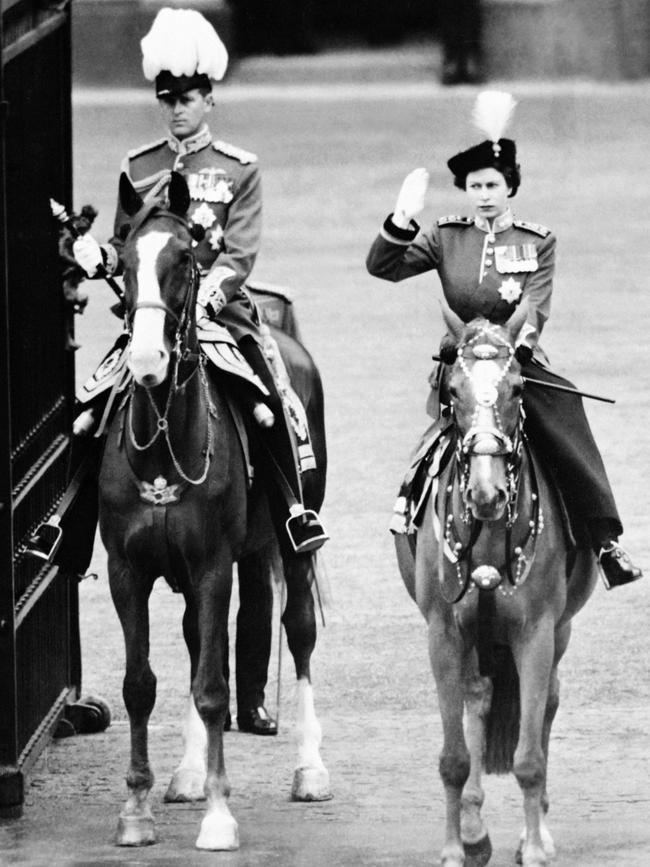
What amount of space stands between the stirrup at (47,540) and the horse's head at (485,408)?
1720 millimetres

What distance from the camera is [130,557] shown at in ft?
29.0

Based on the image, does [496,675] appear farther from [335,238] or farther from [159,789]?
[335,238]

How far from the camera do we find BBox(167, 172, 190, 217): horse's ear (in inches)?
339

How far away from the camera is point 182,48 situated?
30.5ft

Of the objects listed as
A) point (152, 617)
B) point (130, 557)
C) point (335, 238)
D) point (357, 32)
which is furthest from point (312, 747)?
point (357, 32)

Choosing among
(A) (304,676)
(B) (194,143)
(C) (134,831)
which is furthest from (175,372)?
(A) (304,676)

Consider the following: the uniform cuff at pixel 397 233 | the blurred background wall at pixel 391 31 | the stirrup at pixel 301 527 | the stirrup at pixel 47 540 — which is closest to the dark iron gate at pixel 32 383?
the stirrup at pixel 47 540

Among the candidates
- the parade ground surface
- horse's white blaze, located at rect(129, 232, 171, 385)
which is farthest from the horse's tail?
horse's white blaze, located at rect(129, 232, 171, 385)

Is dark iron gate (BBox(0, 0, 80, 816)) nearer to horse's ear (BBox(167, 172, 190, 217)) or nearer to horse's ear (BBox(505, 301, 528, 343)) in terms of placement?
horse's ear (BBox(167, 172, 190, 217))

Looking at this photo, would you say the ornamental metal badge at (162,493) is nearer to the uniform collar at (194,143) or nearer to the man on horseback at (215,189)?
the man on horseback at (215,189)

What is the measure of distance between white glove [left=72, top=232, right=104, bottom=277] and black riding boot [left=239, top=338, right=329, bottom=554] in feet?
3.41

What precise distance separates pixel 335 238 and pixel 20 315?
584 inches

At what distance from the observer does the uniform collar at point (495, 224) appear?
29.3 ft

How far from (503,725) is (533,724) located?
0.56 metres
